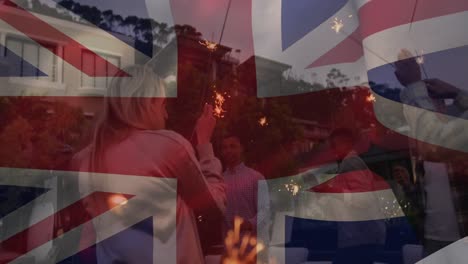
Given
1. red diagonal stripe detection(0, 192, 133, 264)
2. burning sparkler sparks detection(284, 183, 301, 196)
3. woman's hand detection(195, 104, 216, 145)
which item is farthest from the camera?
burning sparkler sparks detection(284, 183, 301, 196)

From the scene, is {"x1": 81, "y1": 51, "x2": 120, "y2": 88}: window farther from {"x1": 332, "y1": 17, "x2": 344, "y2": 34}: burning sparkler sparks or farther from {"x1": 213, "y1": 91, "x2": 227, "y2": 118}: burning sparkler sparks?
{"x1": 332, "y1": 17, "x2": 344, "y2": 34}: burning sparkler sparks

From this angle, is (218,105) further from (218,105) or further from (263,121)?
(263,121)

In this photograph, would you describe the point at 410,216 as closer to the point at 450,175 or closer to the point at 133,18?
A: the point at 450,175

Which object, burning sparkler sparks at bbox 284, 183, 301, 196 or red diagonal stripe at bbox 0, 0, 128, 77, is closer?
red diagonal stripe at bbox 0, 0, 128, 77

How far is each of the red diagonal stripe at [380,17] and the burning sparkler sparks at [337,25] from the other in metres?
0.04

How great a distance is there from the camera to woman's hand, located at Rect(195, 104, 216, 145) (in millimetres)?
1317

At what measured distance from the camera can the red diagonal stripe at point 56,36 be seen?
1.21m

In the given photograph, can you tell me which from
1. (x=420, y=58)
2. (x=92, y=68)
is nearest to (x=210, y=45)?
(x=92, y=68)

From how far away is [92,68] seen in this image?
1248 mm

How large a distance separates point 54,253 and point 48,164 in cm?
23

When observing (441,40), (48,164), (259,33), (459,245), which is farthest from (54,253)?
(441,40)

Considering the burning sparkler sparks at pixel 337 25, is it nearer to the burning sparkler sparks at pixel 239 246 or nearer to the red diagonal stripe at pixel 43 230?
the burning sparkler sparks at pixel 239 246

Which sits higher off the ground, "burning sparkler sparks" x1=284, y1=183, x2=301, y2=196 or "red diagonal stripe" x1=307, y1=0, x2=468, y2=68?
"red diagonal stripe" x1=307, y1=0, x2=468, y2=68
